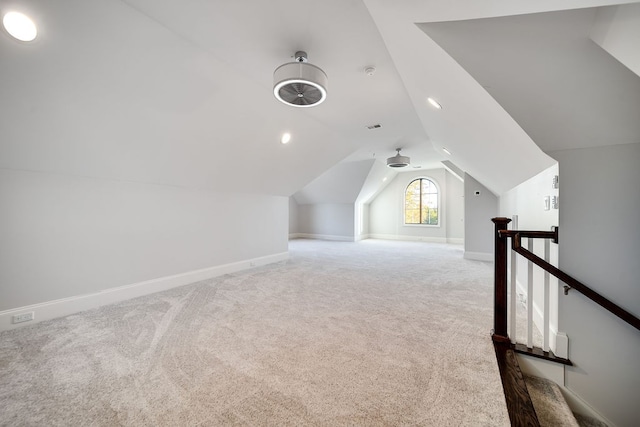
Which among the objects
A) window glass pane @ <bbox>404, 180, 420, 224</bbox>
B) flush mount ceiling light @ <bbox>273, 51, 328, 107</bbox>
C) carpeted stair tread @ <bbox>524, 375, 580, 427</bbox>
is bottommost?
carpeted stair tread @ <bbox>524, 375, 580, 427</bbox>

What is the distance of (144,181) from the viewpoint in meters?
3.51

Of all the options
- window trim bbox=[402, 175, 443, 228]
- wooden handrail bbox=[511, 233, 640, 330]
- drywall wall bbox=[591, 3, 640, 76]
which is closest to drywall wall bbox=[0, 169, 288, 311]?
wooden handrail bbox=[511, 233, 640, 330]

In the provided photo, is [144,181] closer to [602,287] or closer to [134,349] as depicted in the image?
[134,349]

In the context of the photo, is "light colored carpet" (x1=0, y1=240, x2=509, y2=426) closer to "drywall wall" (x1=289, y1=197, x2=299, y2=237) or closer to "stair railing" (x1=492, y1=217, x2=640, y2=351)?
"stair railing" (x1=492, y1=217, x2=640, y2=351)

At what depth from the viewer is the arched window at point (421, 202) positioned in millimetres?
9627

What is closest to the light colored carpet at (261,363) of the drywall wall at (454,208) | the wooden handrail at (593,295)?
the wooden handrail at (593,295)

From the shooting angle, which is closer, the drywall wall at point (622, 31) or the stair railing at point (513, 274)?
the drywall wall at point (622, 31)

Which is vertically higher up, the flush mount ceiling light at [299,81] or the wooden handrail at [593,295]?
the flush mount ceiling light at [299,81]

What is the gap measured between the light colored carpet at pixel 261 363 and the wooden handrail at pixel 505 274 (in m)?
0.26

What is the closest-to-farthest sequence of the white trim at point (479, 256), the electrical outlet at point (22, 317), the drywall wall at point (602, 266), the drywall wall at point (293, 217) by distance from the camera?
1. the drywall wall at point (602, 266)
2. the electrical outlet at point (22, 317)
3. the white trim at point (479, 256)
4. the drywall wall at point (293, 217)

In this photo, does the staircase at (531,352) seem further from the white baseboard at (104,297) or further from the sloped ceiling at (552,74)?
the white baseboard at (104,297)

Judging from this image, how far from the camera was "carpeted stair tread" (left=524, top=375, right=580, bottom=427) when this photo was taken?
154 centimetres

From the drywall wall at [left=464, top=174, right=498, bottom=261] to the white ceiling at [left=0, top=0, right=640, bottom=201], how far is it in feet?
9.19

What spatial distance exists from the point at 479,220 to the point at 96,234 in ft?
23.7
